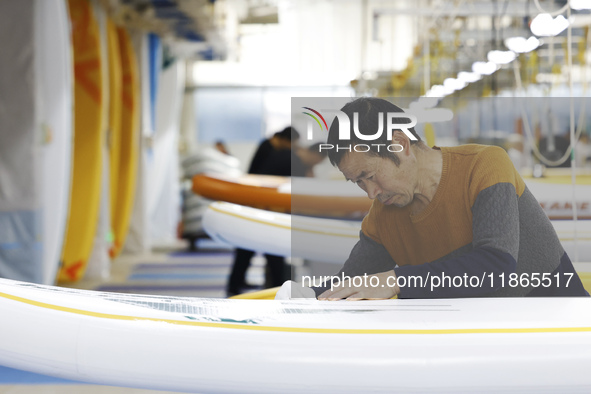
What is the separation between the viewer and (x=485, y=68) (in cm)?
258

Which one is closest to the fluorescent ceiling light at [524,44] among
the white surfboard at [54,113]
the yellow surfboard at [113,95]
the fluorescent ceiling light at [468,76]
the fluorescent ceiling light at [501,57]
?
the fluorescent ceiling light at [501,57]

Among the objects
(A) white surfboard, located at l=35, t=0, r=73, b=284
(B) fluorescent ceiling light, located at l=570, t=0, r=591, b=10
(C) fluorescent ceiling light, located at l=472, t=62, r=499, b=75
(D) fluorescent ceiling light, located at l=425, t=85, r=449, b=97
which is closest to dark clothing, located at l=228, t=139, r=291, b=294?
(A) white surfboard, located at l=35, t=0, r=73, b=284

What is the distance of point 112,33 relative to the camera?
473cm

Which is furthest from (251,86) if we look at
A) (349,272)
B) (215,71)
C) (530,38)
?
(349,272)

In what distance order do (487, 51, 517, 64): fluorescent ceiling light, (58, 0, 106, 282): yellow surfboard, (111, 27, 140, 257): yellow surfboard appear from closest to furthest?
(487, 51, 517, 64): fluorescent ceiling light
(58, 0, 106, 282): yellow surfboard
(111, 27, 140, 257): yellow surfboard

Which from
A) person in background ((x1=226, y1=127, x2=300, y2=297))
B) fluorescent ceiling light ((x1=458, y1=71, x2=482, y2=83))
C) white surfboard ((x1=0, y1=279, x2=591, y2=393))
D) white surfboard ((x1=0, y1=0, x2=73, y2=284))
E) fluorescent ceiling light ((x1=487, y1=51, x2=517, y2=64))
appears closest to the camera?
white surfboard ((x1=0, y1=279, x2=591, y2=393))

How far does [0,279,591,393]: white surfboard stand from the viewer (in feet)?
2.85

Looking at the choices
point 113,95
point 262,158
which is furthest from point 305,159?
point 113,95

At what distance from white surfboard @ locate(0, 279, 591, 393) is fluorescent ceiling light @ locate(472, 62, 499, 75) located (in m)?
1.73

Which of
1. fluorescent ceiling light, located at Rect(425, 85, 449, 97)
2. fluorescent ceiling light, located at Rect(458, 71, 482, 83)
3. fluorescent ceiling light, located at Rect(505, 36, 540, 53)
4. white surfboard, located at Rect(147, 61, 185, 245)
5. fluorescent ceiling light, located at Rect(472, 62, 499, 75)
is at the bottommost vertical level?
white surfboard, located at Rect(147, 61, 185, 245)

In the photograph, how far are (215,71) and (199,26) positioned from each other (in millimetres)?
4003

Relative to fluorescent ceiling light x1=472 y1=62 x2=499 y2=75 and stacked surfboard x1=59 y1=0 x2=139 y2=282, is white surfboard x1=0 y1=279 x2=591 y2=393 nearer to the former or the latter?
fluorescent ceiling light x1=472 y1=62 x2=499 y2=75

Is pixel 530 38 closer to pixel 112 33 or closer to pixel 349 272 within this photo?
pixel 349 272

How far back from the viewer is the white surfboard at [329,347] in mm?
867
